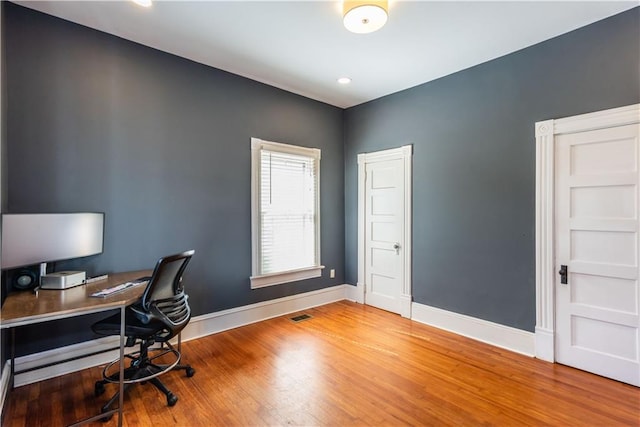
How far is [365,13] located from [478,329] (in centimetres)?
318

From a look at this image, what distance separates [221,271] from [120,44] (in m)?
2.42

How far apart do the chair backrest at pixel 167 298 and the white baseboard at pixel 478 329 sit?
2705mm

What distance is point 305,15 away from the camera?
2535mm

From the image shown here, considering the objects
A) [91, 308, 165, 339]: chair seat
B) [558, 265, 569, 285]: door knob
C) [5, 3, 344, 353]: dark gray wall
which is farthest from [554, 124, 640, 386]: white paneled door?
[91, 308, 165, 339]: chair seat

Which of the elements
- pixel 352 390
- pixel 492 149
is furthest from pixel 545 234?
pixel 352 390

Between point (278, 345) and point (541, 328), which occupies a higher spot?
point (541, 328)

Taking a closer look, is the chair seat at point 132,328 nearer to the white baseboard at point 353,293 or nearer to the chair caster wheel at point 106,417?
the chair caster wheel at point 106,417

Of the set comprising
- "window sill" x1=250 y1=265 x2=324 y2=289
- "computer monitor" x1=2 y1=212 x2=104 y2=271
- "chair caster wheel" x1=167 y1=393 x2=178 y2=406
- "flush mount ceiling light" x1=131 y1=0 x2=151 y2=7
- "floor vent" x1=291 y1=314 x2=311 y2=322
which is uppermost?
"flush mount ceiling light" x1=131 y1=0 x2=151 y2=7

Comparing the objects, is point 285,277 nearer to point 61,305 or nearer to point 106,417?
point 106,417

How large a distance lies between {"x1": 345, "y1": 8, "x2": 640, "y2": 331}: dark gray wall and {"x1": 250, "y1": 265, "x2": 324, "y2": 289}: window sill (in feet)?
4.51

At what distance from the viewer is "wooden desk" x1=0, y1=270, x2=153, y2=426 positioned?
5.70 feet

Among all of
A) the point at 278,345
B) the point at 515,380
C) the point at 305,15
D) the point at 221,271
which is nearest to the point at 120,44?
the point at 305,15

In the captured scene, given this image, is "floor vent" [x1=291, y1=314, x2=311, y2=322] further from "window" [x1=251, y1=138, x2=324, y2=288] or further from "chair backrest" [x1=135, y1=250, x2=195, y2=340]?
"chair backrest" [x1=135, y1=250, x2=195, y2=340]

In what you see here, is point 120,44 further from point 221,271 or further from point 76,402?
point 76,402
